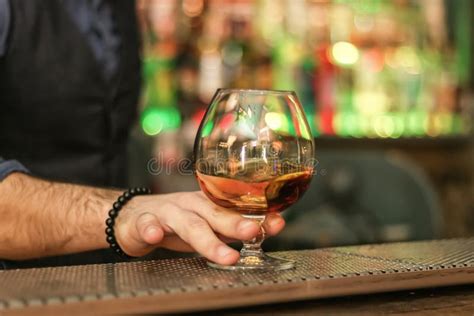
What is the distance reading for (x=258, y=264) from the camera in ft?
3.52

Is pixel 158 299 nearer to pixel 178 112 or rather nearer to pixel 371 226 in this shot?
pixel 371 226

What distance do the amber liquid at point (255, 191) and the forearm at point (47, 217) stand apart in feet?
0.99

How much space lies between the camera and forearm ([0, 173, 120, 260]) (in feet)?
4.47

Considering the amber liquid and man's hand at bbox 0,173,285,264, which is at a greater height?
the amber liquid

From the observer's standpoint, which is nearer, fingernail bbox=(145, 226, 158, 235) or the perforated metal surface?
the perforated metal surface

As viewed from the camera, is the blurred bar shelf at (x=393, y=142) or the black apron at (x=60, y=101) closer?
the black apron at (x=60, y=101)

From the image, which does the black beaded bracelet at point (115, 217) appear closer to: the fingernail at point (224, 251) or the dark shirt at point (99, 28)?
the fingernail at point (224, 251)

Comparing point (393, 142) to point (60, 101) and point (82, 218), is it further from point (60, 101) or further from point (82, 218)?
point (82, 218)

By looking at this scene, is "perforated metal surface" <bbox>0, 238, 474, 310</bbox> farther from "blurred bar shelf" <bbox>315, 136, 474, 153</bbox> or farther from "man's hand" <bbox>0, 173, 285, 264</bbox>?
"blurred bar shelf" <bbox>315, 136, 474, 153</bbox>

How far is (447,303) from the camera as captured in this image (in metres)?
1.01

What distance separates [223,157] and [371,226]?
1763 mm

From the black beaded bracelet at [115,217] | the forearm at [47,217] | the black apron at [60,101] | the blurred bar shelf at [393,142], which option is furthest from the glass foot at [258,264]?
the blurred bar shelf at [393,142]

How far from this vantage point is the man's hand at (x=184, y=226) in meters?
1.08

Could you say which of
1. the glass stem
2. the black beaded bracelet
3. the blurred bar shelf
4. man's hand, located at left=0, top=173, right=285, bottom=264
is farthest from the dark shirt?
the blurred bar shelf
